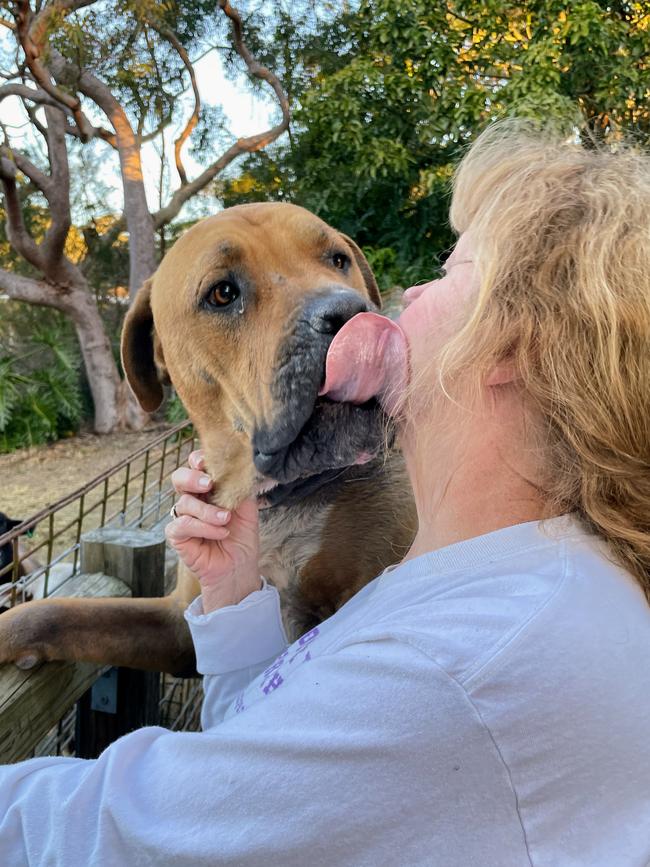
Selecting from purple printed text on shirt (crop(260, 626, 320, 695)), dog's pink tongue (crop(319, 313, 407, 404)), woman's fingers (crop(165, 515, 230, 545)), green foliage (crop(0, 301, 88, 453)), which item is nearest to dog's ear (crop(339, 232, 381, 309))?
dog's pink tongue (crop(319, 313, 407, 404))

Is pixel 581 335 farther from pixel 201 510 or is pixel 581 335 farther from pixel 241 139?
pixel 241 139

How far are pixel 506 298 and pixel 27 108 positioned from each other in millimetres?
13091

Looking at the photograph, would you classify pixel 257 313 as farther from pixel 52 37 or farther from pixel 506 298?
pixel 52 37

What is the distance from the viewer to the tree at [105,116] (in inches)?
388

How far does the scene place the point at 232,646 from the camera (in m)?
1.38

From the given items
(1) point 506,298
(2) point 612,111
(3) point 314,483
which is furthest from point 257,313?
(2) point 612,111

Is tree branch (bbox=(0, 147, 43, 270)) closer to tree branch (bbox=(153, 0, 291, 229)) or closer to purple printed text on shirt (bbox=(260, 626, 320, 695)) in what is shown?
tree branch (bbox=(153, 0, 291, 229))

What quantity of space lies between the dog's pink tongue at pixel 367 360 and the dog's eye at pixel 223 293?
56cm

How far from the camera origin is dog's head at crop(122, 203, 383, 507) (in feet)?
5.18

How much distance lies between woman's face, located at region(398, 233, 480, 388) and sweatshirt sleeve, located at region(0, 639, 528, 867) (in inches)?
19.2

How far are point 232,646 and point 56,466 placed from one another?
9.85 meters

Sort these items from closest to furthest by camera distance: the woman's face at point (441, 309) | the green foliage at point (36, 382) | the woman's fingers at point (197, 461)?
the woman's face at point (441, 309)
the woman's fingers at point (197, 461)
the green foliage at point (36, 382)

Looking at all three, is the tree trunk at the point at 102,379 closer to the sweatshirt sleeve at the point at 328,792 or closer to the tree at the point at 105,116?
the tree at the point at 105,116

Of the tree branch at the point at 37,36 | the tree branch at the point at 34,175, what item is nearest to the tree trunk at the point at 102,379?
the tree branch at the point at 34,175
